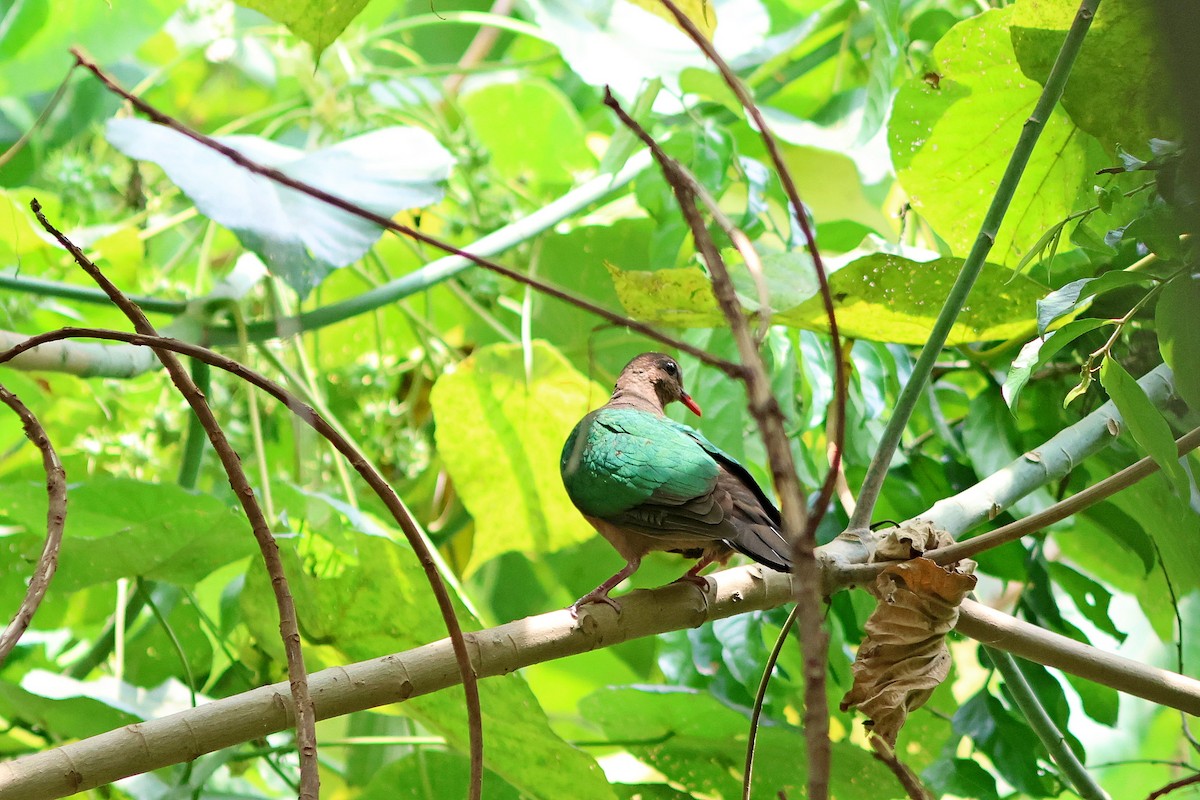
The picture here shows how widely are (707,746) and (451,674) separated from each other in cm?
68

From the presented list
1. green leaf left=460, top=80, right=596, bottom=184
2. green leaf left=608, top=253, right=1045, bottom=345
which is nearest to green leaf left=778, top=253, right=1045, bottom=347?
green leaf left=608, top=253, right=1045, bottom=345

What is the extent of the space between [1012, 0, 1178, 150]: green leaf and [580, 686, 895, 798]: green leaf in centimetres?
76

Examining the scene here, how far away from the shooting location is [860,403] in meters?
1.29

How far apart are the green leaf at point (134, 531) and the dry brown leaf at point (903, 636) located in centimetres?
74

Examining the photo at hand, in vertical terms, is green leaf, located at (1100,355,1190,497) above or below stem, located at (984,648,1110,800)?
above

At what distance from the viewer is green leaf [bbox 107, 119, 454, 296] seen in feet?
3.97

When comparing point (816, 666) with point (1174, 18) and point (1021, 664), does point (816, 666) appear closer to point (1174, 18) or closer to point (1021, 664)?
point (1174, 18)

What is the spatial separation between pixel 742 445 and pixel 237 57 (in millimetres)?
1731

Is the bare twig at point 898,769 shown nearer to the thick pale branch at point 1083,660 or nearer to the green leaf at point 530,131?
the thick pale branch at point 1083,660

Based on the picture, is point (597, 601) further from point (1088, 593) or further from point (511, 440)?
point (1088, 593)

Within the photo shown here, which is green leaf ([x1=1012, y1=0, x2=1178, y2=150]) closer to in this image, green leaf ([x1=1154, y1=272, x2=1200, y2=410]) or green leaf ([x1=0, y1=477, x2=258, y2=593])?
green leaf ([x1=1154, y1=272, x2=1200, y2=410])

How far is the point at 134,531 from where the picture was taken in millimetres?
1167

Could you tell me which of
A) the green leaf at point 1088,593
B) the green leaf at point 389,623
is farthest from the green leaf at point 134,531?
the green leaf at point 1088,593

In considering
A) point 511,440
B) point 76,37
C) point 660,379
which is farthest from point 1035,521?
point 76,37
